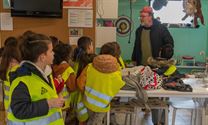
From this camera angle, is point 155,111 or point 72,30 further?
point 72,30

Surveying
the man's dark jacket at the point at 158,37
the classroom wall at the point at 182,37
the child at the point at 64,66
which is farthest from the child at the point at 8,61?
the classroom wall at the point at 182,37

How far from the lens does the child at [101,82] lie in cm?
264

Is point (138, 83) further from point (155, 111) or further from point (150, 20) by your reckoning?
point (150, 20)

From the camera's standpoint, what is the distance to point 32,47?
1854mm

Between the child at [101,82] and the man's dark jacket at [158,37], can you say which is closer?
the child at [101,82]

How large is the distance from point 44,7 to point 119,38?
2.18 meters

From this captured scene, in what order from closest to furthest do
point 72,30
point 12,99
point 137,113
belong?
point 12,99 → point 137,113 → point 72,30

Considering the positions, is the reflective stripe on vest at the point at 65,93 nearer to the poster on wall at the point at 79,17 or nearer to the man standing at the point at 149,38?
the man standing at the point at 149,38

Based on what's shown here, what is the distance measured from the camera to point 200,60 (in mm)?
6035

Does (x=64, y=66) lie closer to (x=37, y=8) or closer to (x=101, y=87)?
(x=101, y=87)

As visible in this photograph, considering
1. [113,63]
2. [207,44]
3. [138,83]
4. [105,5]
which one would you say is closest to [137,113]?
[138,83]

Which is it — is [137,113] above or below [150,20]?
below

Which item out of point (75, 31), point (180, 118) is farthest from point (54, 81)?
point (180, 118)

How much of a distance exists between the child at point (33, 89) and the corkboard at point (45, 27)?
2.51m
